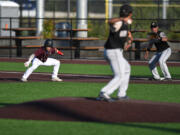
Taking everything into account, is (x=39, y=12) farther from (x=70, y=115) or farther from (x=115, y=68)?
(x=70, y=115)

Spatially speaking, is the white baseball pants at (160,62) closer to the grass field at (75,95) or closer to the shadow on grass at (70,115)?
the grass field at (75,95)

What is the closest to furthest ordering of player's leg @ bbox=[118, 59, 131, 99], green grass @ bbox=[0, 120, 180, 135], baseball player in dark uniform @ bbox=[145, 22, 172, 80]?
1. green grass @ bbox=[0, 120, 180, 135]
2. player's leg @ bbox=[118, 59, 131, 99]
3. baseball player in dark uniform @ bbox=[145, 22, 172, 80]

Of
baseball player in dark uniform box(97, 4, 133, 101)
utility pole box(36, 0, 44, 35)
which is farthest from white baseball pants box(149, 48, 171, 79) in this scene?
utility pole box(36, 0, 44, 35)

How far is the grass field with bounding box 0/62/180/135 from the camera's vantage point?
869 centimetres

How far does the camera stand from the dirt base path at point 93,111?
31.6ft

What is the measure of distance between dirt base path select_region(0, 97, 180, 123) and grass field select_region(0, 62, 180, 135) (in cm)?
31

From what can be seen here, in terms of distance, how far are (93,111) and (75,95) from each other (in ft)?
11.2

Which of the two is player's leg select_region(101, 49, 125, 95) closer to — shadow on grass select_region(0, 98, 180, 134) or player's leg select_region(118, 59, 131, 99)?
player's leg select_region(118, 59, 131, 99)

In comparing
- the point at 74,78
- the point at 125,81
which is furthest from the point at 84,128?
the point at 74,78

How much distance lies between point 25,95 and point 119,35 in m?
3.71

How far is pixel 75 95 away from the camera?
43.6ft

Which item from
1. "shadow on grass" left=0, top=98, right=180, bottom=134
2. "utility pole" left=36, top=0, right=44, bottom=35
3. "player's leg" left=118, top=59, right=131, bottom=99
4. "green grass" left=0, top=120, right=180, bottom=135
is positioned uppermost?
"utility pole" left=36, top=0, right=44, bottom=35

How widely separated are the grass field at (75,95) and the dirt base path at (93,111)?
1.01ft

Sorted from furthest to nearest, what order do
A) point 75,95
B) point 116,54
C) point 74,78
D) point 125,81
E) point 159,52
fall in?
point 74,78, point 159,52, point 75,95, point 125,81, point 116,54
